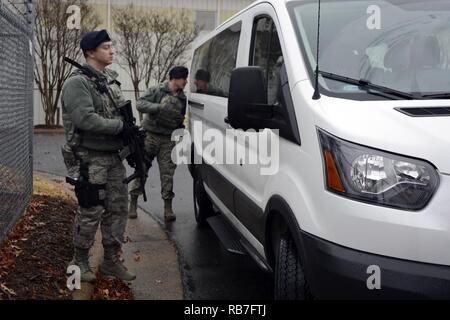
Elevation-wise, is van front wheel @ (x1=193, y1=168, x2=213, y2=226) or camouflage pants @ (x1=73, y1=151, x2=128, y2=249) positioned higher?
camouflage pants @ (x1=73, y1=151, x2=128, y2=249)

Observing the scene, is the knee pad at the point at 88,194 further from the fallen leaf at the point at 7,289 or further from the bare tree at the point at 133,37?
the bare tree at the point at 133,37

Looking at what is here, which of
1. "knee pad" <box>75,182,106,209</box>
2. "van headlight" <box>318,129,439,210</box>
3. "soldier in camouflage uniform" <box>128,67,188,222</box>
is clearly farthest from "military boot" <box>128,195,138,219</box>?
"van headlight" <box>318,129,439,210</box>

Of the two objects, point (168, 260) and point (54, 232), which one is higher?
point (54, 232)

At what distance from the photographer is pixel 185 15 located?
2028 cm

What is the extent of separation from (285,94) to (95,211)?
5.88 feet

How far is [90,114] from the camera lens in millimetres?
3787

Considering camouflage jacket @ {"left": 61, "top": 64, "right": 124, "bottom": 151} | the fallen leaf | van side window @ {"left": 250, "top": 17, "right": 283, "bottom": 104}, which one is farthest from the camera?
camouflage jacket @ {"left": 61, "top": 64, "right": 124, "bottom": 151}

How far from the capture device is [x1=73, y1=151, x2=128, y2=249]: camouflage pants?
13.0 ft

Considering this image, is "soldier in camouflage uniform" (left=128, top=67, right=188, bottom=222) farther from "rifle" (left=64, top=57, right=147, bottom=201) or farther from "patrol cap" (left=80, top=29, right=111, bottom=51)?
"patrol cap" (left=80, top=29, right=111, bottom=51)

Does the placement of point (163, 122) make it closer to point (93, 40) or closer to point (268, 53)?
point (93, 40)

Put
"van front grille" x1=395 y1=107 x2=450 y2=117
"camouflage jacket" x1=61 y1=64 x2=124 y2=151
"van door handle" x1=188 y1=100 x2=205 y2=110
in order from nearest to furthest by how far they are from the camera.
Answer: "van front grille" x1=395 y1=107 x2=450 y2=117 < "camouflage jacket" x1=61 y1=64 x2=124 y2=151 < "van door handle" x1=188 y1=100 x2=205 y2=110

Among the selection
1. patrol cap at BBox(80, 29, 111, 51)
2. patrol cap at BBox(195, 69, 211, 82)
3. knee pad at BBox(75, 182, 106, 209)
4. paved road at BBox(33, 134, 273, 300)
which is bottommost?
paved road at BBox(33, 134, 273, 300)

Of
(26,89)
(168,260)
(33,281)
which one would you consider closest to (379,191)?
(33,281)

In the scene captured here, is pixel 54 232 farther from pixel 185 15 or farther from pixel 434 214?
pixel 185 15
